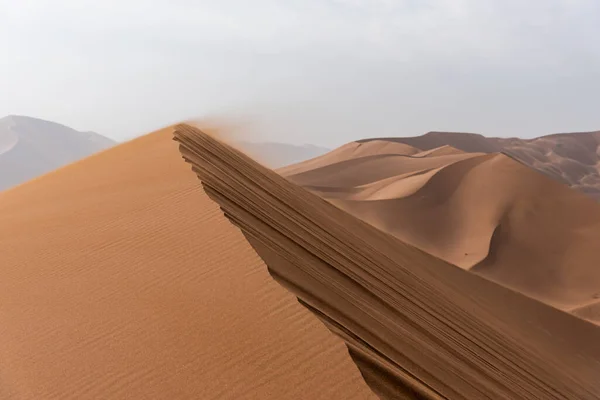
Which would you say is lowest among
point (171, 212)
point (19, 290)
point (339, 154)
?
point (339, 154)

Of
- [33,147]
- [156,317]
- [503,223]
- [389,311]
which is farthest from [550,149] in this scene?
[33,147]

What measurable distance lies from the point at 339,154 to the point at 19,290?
43991 millimetres

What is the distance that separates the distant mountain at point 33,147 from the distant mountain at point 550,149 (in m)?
53.9

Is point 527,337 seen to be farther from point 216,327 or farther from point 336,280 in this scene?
point 216,327

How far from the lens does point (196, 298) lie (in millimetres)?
2988

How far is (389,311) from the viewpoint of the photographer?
13.4ft

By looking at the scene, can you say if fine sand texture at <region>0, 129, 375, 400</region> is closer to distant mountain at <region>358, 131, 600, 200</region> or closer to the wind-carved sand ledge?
the wind-carved sand ledge

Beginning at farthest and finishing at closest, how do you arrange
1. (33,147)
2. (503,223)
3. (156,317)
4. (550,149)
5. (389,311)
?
1. (33,147)
2. (550,149)
3. (503,223)
4. (389,311)
5. (156,317)

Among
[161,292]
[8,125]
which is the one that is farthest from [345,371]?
[8,125]

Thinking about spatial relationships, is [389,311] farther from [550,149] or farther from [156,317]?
[550,149]

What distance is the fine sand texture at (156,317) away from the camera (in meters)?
2.37

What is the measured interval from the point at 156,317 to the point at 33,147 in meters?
137

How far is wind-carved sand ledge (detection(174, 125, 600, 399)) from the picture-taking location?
9.88 ft

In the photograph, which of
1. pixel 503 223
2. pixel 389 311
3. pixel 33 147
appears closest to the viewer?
pixel 389 311
